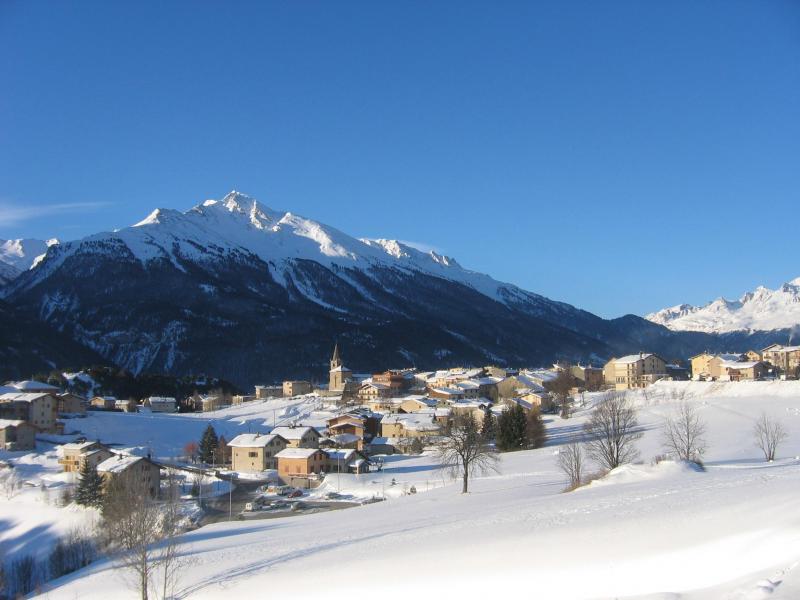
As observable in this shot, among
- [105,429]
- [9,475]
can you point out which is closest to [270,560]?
[9,475]

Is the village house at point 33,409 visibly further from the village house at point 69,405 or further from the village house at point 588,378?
the village house at point 588,378

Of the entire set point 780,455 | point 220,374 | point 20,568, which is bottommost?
point 20,568

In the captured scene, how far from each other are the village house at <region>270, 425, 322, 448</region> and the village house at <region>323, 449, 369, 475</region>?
5.95 metres

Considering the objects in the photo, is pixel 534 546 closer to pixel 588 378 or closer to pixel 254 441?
pixel 254 441

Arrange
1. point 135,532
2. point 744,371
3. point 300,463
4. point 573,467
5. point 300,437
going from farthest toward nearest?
point 744,371 → point 300,437 → point 300,463 → point 573,467 → point 135,532

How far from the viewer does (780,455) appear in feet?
155

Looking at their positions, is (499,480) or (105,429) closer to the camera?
(499,480)

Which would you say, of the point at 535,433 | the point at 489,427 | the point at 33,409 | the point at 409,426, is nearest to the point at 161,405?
the point at 33,409

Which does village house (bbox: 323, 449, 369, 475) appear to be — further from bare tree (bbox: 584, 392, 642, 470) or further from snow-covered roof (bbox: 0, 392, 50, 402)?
snow-covered roof (bbox: 0, 392, 50, 402)

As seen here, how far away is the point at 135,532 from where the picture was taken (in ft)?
101

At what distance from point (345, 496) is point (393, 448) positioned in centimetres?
2557

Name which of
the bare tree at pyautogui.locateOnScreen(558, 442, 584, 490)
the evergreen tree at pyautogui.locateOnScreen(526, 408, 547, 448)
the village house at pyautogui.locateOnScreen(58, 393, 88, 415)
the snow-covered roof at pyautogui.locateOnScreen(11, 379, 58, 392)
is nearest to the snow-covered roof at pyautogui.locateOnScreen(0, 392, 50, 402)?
the snow-covered roof at pyautogui.locateOnScreen(11, 379, 58, 392)

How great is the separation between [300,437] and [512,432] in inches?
773

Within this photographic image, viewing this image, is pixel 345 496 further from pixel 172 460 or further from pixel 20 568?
pixel 172 460
